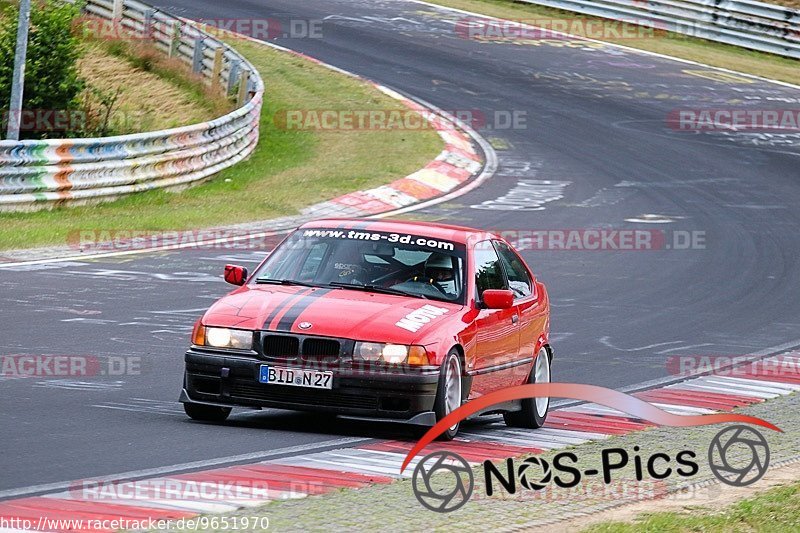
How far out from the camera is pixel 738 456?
28.7 feet

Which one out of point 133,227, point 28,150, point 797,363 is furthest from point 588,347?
point 28,150

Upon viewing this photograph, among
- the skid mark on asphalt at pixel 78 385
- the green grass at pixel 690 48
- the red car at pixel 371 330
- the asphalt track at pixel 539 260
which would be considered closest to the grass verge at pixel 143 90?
the asphalt track at pixel 539 260

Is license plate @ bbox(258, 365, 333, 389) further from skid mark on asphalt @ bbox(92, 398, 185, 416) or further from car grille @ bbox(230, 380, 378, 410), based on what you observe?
skid mark on asphalt @ bbox(92, 398, 185, 416)

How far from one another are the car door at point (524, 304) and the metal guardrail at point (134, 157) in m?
10.6

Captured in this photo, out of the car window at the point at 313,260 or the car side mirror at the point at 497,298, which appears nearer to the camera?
the car side mirror at the point at 497,298

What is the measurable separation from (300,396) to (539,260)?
425 inches

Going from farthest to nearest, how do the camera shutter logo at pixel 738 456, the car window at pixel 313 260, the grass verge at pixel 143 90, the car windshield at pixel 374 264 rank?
the grass verge at pixel 143 90
the car window at pixel 313 260
the car windshield at pixel 374 264
the camera shutter logo at pixel 738 456

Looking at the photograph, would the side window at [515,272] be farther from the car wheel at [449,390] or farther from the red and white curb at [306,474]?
the car wheel at [449,390]

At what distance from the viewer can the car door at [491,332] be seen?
9883 millimetres

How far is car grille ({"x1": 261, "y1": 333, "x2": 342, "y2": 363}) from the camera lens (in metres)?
9.08

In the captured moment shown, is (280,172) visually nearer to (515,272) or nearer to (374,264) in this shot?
(515,272)

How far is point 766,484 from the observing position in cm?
798

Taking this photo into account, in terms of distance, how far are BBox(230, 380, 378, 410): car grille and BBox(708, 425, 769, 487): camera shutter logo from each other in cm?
213

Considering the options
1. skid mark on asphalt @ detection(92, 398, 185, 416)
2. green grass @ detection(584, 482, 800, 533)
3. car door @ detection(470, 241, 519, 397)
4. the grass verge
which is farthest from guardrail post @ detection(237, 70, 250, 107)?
green grass @ detection(584, 482, 800, 533)
